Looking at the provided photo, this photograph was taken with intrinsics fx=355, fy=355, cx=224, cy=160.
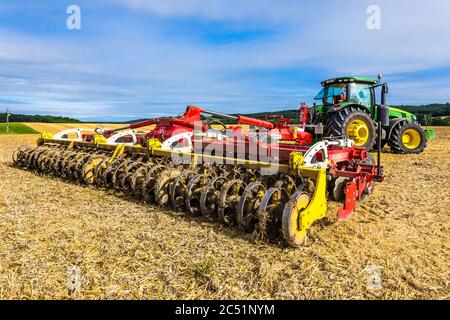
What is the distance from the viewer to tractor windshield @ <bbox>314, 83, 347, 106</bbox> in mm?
10234

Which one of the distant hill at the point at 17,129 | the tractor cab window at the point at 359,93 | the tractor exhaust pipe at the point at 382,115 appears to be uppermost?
the distant hill at the point at 17,129

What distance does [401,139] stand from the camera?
11.2 metres

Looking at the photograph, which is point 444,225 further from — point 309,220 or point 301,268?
point 301,268

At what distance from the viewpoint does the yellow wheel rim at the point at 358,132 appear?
9180 millimetres

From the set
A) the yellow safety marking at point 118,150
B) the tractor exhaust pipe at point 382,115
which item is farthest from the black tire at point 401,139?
the yellow safety marking at point 118,150

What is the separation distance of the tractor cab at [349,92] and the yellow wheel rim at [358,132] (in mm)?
944

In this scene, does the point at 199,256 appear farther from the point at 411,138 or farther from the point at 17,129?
the point at 17,129

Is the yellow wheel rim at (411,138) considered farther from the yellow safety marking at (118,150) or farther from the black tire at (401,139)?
the yellow safety marking at (118,150)

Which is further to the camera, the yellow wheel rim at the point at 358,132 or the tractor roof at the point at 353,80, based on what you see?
the tractor roof at the point at 353,80

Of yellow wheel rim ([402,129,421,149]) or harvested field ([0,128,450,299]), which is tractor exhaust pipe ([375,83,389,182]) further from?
yellow wheel rim ([402,129,421,149])

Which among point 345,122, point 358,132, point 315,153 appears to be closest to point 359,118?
point 358,132
